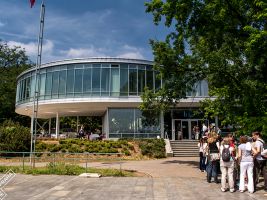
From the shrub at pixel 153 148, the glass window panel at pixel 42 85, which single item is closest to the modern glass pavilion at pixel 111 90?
the glass window panel at pixel 42 85

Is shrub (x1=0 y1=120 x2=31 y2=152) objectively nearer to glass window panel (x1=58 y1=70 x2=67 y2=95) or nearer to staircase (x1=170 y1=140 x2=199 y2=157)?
glass window panel (x1=58 y1=70 x2=67 y2=95)

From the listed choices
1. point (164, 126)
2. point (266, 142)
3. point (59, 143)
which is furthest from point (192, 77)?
point (164, 126)

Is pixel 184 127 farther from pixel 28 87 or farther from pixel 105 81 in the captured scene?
pixel 28 87

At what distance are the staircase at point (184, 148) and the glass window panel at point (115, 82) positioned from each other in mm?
7492

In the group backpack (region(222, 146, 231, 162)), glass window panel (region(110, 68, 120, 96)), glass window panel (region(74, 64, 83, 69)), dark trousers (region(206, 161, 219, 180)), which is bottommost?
dark trousers (region(206, 161, 219, 180))

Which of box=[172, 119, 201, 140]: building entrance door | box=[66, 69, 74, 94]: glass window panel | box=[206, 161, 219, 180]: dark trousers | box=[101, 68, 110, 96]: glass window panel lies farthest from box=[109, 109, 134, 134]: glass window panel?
box=[206, 161, 219, 180]: dark trousers

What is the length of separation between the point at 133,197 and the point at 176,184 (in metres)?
2.91

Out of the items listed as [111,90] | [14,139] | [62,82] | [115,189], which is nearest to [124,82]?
[111,90]

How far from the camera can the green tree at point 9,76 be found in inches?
2153

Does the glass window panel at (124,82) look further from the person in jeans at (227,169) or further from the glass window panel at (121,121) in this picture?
the person in jeans at (227,169)

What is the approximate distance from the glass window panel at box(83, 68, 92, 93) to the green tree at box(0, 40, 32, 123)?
23429 millimetres

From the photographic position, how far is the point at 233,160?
36.4 ft

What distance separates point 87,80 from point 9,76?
88.9 ft

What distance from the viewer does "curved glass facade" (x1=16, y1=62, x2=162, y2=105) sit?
34156mm
